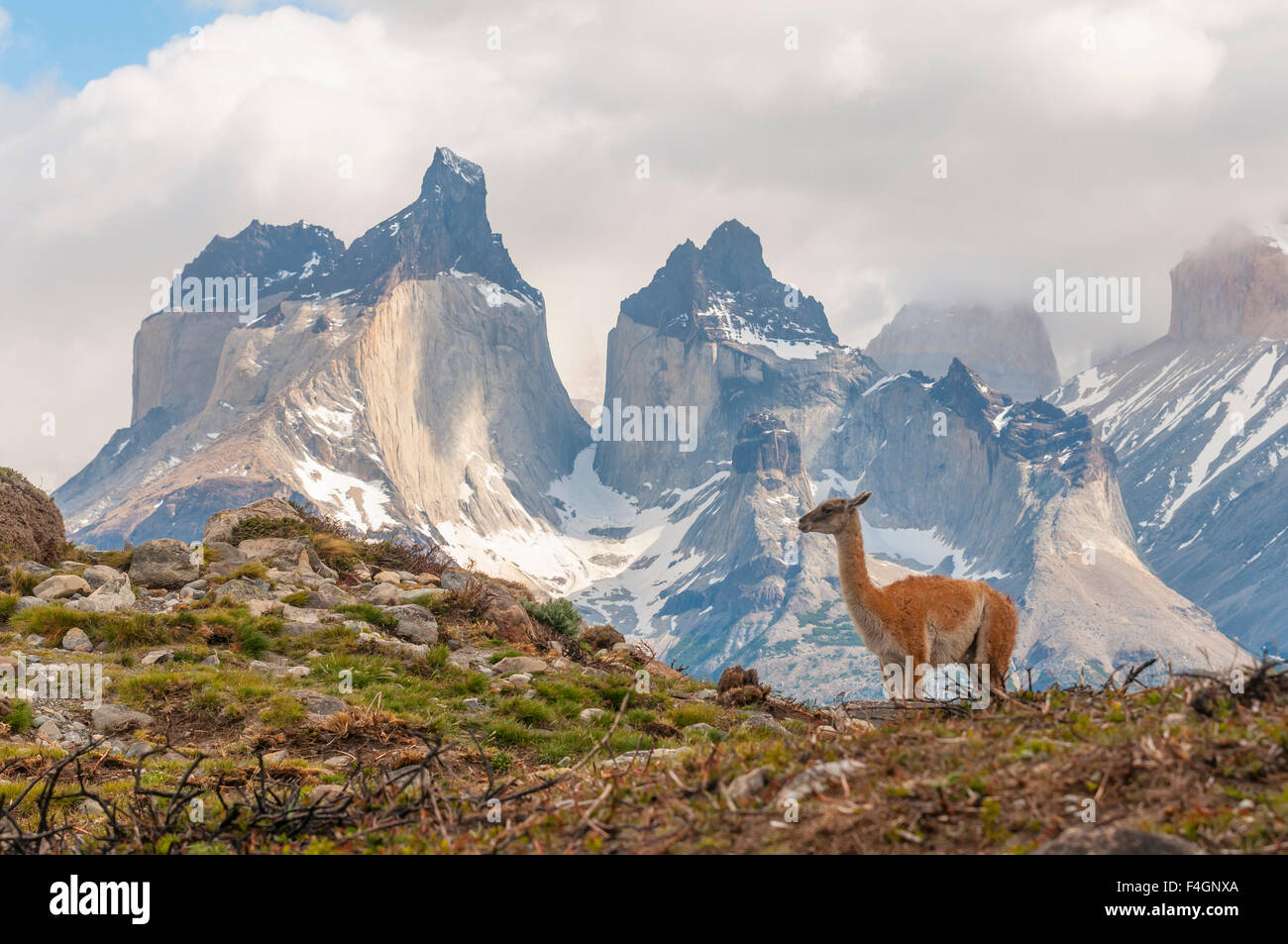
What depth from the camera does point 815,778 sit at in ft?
16.9

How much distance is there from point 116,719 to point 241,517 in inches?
538

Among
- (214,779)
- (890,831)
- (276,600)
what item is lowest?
(214,779)

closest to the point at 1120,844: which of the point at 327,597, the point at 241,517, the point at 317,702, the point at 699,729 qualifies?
the point at 699,729

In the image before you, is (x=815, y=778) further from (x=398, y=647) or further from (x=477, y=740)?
(x=398, y=647)

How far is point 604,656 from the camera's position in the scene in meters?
17.7

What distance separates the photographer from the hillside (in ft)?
14.8

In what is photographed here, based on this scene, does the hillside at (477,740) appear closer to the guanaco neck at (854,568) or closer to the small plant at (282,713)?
the small plant at (282,713)

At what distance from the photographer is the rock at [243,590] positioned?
17.6 meters

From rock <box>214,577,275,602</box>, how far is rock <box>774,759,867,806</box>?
14448mm

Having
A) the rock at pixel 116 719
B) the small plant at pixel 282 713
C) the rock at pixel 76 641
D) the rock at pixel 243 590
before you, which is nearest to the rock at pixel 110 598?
the rock at pixel 76 641
